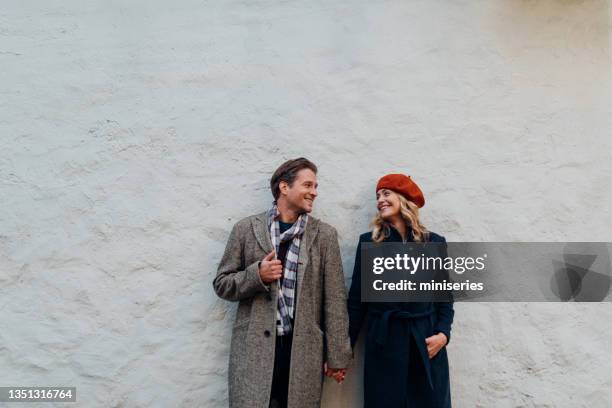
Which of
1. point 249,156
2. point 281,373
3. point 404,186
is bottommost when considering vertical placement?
point 281,373

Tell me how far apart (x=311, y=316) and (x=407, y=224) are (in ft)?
2.42

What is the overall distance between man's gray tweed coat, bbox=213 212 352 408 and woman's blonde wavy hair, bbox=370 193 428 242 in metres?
0.24

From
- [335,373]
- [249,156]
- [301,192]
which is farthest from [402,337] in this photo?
[249,156]

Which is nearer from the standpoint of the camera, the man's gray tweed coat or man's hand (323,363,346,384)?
the man's gray tweed coat

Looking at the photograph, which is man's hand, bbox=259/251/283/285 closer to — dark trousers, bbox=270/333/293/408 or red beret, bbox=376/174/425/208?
dark trousers, bbox=270/333/293/408

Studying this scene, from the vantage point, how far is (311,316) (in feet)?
9.08

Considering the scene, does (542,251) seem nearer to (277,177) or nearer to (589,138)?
(589,138)

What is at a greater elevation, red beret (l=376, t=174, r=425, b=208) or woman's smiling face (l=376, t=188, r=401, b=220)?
red beret (l=376, t=174, r=425, b=208)

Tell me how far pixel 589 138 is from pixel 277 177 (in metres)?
2.00

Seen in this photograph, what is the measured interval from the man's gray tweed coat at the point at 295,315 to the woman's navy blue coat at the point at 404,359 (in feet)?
0.52

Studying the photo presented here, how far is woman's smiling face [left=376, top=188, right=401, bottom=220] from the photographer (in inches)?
115

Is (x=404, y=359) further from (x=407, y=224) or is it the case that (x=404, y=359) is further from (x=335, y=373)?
(x=407, y=224)

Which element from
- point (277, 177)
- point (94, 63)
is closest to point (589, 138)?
point (277, 177)
